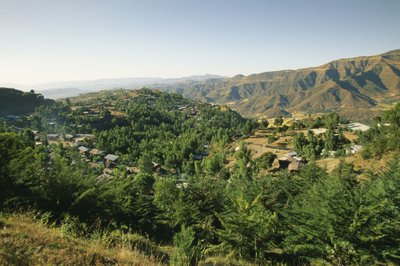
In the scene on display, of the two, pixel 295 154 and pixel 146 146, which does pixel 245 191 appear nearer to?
pixel 295 154

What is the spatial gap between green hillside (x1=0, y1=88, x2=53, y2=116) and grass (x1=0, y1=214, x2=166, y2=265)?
123406 millimetres

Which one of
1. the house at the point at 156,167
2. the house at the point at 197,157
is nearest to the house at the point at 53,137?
the house at the point at 156,167

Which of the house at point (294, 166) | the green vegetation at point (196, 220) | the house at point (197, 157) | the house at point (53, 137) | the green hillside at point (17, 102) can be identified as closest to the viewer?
the green vegetation at point (196, 220)

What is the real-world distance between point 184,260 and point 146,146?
68556 millimetres

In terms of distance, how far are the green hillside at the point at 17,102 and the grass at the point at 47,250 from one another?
123m

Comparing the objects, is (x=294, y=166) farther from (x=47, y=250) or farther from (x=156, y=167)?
(x=47, y=250)

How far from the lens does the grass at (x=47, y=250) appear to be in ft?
14.3

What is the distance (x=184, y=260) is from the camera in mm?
6281

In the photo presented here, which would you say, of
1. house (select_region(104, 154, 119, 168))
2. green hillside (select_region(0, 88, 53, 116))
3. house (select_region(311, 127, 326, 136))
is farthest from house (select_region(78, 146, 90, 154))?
house (select_region(311, 127, 326, 136))

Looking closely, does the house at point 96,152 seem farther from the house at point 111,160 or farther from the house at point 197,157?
the house at point 197,157

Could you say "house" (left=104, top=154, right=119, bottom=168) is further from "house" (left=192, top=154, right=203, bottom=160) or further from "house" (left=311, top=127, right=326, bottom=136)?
"house" (left=311, top=127, right=326, bottom=136)

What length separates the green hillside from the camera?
352 feet

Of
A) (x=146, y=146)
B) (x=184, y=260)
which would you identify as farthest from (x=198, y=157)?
(x=184, y=260)

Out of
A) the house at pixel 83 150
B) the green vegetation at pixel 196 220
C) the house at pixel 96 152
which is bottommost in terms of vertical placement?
the house at pixel 96 152
